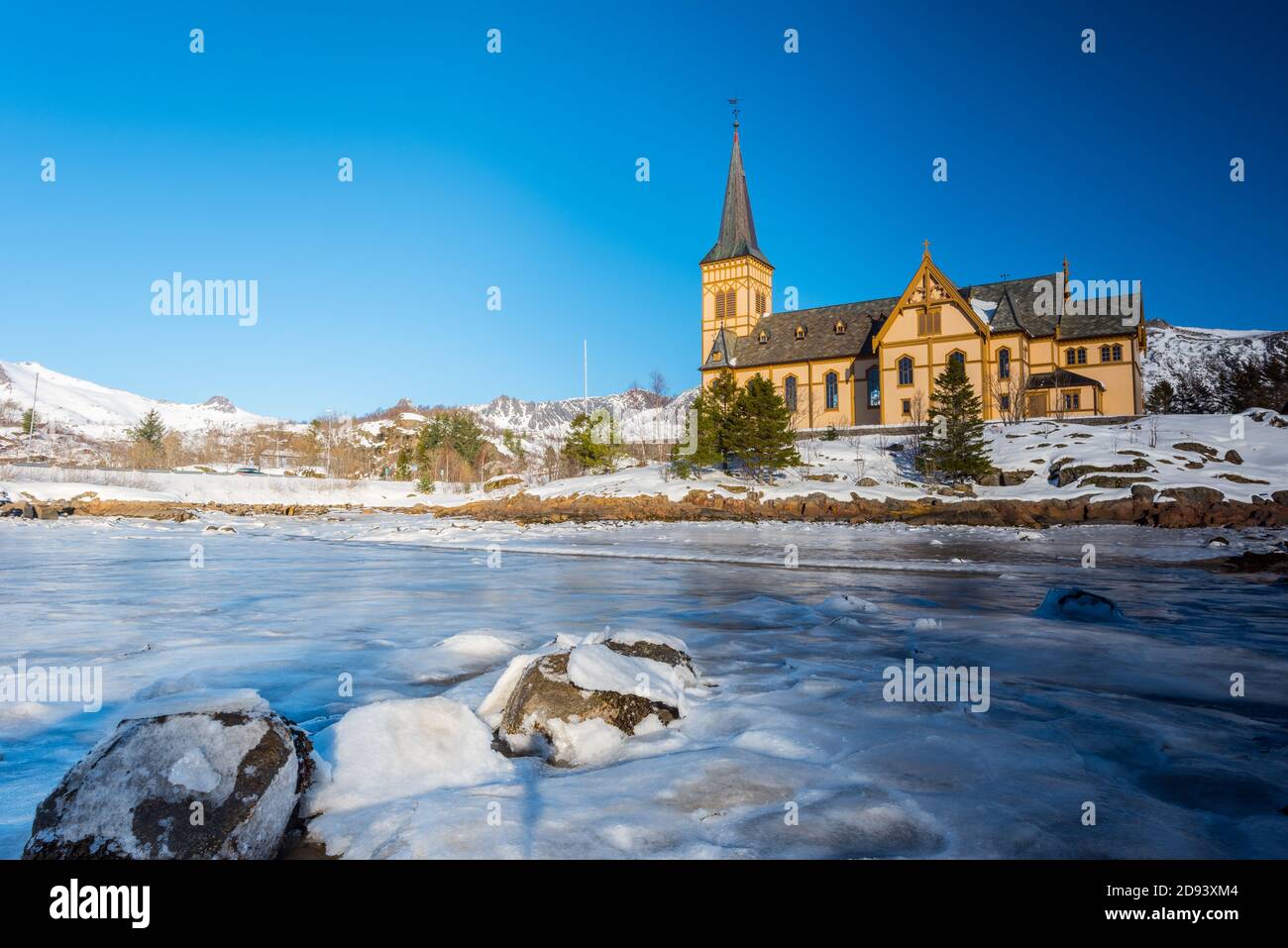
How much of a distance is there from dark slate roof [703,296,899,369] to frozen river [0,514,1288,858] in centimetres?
4307

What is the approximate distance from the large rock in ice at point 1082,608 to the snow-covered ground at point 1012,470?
20.2 m

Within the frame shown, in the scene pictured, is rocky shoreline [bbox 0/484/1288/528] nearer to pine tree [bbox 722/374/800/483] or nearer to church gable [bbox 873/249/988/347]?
pine tree [bbox 722/374/800/483]

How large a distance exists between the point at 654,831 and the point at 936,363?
4767 centimetres

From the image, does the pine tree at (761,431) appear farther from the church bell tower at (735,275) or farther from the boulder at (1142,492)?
the church bell tower at (735,275)

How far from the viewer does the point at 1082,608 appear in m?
6.71

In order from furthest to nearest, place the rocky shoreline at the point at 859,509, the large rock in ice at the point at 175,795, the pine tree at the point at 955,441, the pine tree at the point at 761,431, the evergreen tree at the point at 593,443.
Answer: the evergreen tree at the point at 593,443 → the pine tree at the point at 761,431 → the pine tree at the point at 955,441 → the rocky shoreline at the point at 859,509 → the large rock in ice at the point at 175,795

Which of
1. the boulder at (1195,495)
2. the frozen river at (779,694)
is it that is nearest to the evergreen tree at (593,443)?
the boulder at (1195,495)

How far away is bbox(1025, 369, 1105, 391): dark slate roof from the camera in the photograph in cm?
4381

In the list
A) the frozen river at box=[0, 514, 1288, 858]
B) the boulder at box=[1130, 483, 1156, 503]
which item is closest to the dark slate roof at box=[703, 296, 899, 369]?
the boulder at box=[1130, 483, 1156, 503]

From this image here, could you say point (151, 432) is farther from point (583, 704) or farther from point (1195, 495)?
point (583, 704)

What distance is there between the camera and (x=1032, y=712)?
3.85 meters

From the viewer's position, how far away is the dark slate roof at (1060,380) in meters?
43.8
